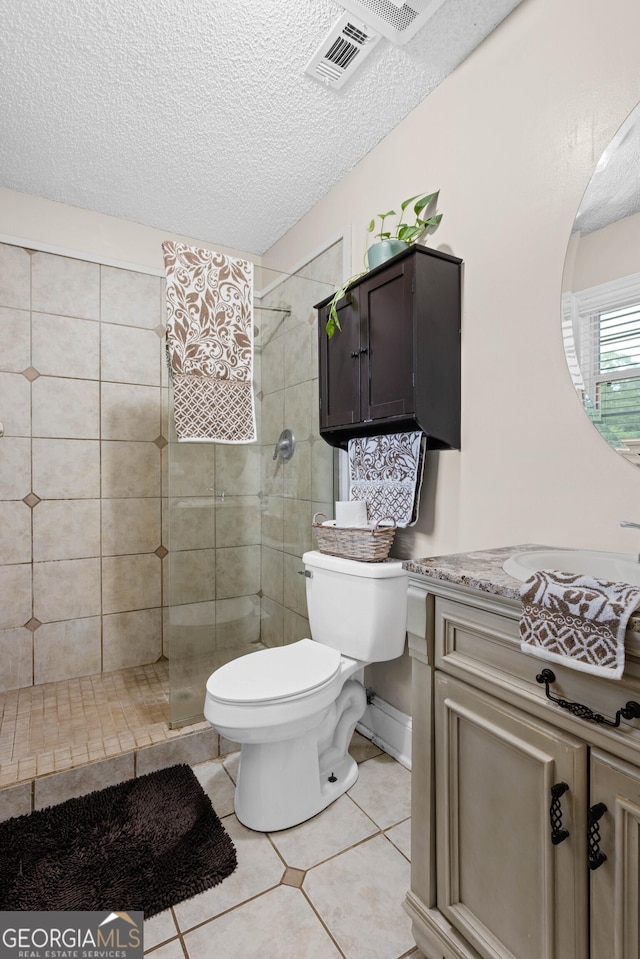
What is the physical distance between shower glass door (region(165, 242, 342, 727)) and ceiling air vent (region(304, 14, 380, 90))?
0.65 m

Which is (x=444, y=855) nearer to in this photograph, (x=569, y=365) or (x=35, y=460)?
(x=569, y=365)

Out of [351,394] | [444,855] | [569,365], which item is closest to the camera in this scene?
[444,855]

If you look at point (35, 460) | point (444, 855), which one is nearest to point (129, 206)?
point (35, 460)

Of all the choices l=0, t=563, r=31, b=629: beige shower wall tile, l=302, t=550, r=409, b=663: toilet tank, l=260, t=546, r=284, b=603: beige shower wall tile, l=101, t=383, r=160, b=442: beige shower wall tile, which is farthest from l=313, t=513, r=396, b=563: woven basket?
l=0, t=563, r=31, b=629: beige shower wall tile

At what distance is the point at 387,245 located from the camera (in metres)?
1.67

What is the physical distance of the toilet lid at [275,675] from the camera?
4.66ft

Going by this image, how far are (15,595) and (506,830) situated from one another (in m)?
2.30

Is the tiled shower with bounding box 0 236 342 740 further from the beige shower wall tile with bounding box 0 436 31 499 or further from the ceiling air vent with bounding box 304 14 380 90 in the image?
the ceiling air vent with bounding box 304 14 380 90

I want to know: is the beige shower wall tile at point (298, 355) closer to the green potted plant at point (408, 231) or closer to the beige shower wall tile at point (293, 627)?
the green potted plant at point (408, 231)

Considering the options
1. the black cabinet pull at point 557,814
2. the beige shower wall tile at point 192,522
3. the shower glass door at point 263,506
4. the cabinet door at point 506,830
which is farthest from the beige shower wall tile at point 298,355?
the black cabinet pull at point 557,814

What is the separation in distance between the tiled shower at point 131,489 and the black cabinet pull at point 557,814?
144cm

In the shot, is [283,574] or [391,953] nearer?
[391,953]

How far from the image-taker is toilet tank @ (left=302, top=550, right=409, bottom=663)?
1678 millimetres

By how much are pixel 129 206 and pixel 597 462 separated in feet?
8.00
